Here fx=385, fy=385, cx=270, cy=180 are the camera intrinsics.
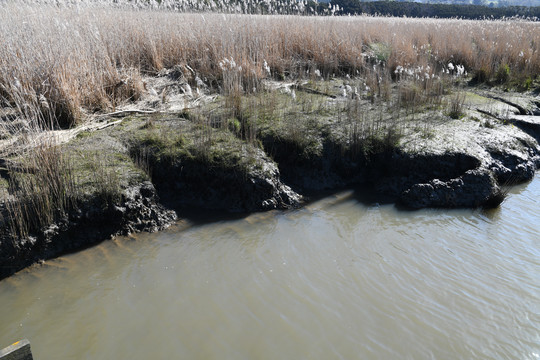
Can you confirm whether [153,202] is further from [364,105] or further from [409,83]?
[409,83]

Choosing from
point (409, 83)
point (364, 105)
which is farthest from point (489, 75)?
point (364, 105)

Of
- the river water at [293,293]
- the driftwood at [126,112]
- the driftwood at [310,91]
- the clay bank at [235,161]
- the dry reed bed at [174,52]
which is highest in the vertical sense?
the dry reed bed at [174,52]

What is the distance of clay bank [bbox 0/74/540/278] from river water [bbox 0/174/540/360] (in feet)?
1.18

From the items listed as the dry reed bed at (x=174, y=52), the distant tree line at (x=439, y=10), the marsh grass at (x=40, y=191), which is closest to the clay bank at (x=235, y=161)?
the marsh grass at (x=40, y=191)

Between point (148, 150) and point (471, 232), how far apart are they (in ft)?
13.3

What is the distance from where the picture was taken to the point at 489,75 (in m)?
8.98

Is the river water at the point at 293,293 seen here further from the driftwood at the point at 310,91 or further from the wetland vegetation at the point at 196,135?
the driftwood at the point at 310,91

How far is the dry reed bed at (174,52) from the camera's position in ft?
17.9

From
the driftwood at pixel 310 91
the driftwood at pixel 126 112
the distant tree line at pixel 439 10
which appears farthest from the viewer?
the distant tree line at pixel 439 10

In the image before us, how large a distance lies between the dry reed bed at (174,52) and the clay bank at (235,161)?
509mm

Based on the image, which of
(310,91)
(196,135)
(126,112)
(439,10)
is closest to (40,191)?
(196,135)

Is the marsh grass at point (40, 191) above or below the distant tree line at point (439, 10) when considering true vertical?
below

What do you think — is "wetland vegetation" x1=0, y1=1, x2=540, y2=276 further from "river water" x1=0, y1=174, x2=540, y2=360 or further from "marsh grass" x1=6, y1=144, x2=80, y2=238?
"river water" x1=0, y1=174, x2=540, y2=360

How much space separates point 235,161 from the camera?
498 centimetres
